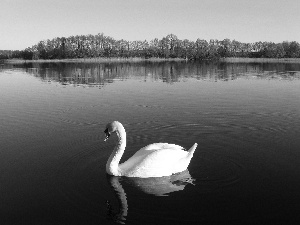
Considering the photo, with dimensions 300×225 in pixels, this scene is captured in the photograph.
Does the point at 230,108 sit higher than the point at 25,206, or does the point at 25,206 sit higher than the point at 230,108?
the point at 230,108

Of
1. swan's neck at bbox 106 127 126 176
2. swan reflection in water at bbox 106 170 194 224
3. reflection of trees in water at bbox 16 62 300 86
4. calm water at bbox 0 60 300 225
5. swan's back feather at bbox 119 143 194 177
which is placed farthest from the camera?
reflection of trees in water at bbox 16 62 300 86

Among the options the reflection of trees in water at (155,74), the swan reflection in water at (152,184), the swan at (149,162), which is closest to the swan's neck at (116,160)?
the swan at (149,162)

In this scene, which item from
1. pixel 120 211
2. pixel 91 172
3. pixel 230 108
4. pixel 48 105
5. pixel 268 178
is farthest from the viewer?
pixel 48 105

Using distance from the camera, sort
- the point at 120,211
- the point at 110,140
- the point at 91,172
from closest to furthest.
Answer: the point at 120,211 < the point at 91,172 < the point at 110,140

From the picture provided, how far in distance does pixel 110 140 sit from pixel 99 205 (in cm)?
641

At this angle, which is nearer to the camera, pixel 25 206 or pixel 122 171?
pixel 25 206

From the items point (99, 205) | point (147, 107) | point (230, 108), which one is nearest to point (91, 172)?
point (99, 205)

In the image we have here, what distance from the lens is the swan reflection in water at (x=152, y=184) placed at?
31.6 ft

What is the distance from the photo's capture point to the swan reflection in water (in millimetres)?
9617

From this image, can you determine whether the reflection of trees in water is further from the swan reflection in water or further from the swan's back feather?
the swan reflection in water

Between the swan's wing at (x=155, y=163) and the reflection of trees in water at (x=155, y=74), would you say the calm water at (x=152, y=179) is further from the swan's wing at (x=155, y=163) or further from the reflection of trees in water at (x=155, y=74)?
the reflection of trees in water at (x=155, y=74)

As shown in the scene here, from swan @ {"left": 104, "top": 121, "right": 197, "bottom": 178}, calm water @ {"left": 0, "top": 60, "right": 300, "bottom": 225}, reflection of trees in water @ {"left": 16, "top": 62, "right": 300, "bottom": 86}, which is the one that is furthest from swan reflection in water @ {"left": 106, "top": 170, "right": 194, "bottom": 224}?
reflection of trees in water @ {"left": 16, "top": 62, "right": 300, "bottom": 86}

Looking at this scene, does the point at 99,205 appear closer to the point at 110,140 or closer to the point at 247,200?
the point at 247,200

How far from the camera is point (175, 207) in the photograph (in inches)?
347
